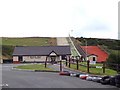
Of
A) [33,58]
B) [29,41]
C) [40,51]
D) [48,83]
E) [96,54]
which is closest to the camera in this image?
[48,83]

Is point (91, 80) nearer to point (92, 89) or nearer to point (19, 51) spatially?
point (92, 89)

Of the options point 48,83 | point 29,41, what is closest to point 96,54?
point 29,41

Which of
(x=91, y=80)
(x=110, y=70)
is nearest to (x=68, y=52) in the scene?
(x=110, y=70)

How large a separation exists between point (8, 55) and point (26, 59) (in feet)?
59.0

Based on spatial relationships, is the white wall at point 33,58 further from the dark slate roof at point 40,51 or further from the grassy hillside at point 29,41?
the grassy hillside at point 29,41

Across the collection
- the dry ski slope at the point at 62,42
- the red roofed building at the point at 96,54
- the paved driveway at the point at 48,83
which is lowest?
the paved driveway at the point at 48,83

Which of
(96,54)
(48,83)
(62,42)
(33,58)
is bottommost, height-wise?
(48,83)

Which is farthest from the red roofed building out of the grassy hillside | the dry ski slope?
the grassy hillside

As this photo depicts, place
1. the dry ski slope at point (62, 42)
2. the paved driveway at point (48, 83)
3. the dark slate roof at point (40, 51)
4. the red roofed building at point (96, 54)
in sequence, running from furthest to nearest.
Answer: the dry ski slope at point (62, 42) → the dark slate roof at point (40, 51) → the red roofed building at point (96, 54) → the paved driveway at point (48, 83)

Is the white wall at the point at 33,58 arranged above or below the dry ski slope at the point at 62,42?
below

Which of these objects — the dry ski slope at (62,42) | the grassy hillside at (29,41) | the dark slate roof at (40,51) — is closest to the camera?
the dark slate roof at (40,51)

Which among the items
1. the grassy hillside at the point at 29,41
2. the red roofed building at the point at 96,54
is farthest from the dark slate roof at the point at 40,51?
the grassy hillside at the point at 29,41

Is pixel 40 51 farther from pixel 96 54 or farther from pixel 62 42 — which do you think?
pixel 62 42

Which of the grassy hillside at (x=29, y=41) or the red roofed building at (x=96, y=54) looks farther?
the grassy hillside at (x=29, y=41)
